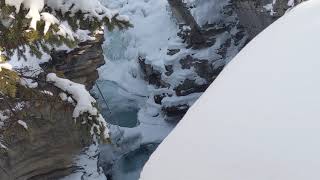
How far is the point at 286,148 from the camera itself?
229 cm

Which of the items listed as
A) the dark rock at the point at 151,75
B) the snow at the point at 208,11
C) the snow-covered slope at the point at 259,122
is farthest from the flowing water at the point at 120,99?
the snow-covered slope at the point at 259,122

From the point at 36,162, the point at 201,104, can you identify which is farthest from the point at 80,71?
the point at 201,104

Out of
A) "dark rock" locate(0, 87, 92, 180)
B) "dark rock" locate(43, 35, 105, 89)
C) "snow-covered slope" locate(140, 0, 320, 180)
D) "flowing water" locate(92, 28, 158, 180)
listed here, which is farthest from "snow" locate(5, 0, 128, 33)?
"flowing water" locate(92, 28, 158, 180)

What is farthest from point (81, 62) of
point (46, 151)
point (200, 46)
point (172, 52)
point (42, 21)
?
point (42, 21)

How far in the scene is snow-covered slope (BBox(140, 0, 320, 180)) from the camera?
2.30 meters

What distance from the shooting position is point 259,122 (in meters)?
2.58

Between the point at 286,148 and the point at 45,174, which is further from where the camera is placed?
the point at 45,174

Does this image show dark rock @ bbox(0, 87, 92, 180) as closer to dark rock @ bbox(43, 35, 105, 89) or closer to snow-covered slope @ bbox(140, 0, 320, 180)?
dark rock @ bbox(43, 35, 105, 89)

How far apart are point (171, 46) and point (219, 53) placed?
6.66 ft

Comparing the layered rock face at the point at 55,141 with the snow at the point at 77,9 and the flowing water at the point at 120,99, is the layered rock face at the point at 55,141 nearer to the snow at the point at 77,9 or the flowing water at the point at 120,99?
the flowing water at the point at 120,99

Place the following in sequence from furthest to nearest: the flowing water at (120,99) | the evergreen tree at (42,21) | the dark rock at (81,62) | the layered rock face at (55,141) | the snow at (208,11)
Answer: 1. the snow at (208,11)
2. the flowing water at (120,99)
3. the dark rock at (81,62)
4. the layered rock face at (55,141)
5. the evergreen tree at (42,21)

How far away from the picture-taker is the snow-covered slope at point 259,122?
2.30 metres

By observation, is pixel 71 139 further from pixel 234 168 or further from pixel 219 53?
pixel 234 168

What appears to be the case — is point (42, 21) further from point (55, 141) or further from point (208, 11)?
point (208, 11)
